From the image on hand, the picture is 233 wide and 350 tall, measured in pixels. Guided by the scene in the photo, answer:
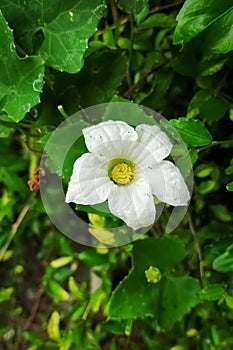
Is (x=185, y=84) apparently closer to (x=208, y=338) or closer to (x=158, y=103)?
(x=158, y=103)

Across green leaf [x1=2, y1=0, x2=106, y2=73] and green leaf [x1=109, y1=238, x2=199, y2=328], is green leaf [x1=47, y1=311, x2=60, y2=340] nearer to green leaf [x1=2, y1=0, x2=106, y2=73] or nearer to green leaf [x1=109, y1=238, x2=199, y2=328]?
green leaf [x1=109, y1=238, x2=199, y2=328]

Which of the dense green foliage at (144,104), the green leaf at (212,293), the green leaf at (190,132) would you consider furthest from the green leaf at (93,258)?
the green leaf at (190,132)

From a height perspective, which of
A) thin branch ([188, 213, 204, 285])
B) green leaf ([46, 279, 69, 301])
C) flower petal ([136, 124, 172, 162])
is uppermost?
flower petal ([136, 124, 172, 162])

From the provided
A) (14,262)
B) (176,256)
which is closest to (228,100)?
(176,256)

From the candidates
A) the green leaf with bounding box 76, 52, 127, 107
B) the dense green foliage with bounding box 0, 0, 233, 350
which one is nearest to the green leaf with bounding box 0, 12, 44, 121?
the dense green foliage with bounding box 0, 0, 233, 350

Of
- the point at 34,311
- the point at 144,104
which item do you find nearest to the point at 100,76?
the point at 144,104

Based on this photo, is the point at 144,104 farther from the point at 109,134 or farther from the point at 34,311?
the point at 34,311
